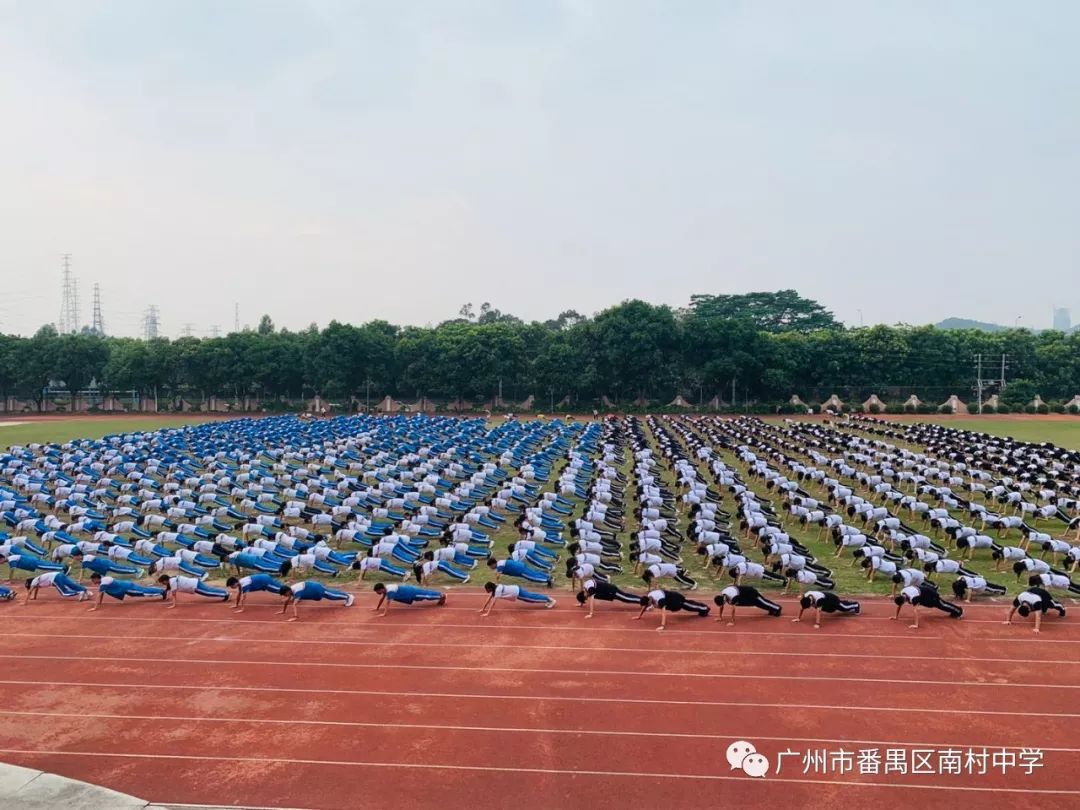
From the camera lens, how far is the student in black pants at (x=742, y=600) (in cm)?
1308

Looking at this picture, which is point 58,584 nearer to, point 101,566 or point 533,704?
point 101,566

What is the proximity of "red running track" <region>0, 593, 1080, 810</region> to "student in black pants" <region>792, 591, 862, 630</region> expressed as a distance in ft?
0.73

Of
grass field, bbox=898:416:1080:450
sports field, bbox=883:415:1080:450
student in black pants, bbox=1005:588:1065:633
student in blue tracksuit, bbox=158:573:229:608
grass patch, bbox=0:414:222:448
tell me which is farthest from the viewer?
grass patch, bbox=0:414:222:448

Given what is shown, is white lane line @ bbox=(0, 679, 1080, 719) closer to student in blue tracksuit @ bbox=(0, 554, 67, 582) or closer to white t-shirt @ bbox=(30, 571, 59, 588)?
white t-shirt @ bbox=(30, 571, 59, 588)

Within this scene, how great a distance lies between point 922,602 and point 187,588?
13378mm

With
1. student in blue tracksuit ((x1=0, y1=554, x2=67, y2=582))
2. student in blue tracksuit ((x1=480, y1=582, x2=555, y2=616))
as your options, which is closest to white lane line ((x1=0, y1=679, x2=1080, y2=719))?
student in blue tracksuit ((x1=480, y1=582, x2=555, y2=616))

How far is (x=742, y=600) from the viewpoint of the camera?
43.0 ft

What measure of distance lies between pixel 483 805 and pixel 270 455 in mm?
29401

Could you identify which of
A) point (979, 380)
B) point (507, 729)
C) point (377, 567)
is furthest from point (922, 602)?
point (979, 380)

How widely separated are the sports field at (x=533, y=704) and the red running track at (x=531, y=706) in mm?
34

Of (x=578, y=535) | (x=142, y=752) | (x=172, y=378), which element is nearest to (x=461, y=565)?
(x=578, y=535)

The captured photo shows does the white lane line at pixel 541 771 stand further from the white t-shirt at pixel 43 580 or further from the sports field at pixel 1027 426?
the sports field at pixel 1027 426

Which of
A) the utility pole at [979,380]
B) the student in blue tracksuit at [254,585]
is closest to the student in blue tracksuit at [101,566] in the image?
the student in blue tracksuit at [254,585]

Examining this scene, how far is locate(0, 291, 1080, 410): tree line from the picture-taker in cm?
6900
